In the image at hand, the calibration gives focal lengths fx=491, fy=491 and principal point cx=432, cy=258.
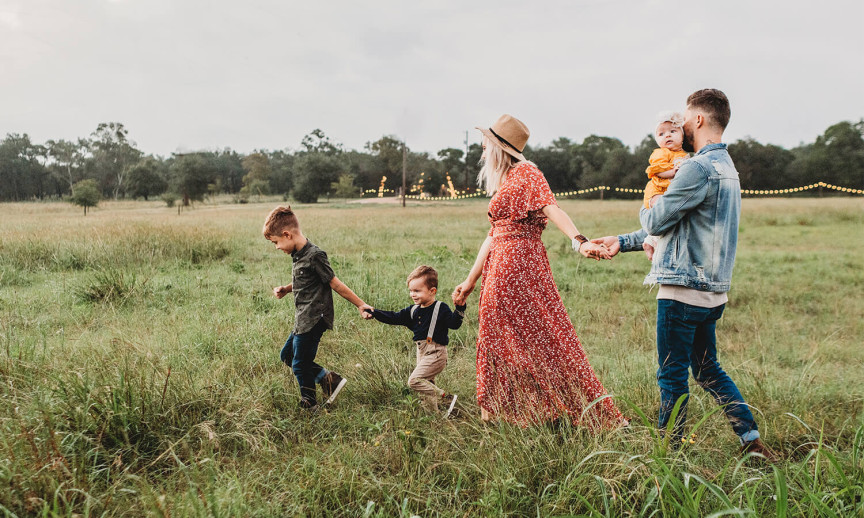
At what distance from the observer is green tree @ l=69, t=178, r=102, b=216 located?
57.0 ft

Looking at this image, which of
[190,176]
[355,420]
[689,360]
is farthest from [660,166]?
[190,176]

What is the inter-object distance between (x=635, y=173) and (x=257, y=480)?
66.2m

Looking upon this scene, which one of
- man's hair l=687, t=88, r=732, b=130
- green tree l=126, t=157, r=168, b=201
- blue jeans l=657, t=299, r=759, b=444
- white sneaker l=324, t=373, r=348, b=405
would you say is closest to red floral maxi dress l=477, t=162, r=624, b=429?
blue jeans l=657, t=299, r=759, b=444

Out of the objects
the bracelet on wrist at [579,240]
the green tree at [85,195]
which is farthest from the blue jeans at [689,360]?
the green tree at [85,195]

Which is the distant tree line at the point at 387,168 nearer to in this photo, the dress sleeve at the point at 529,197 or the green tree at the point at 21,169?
the green tree at the point at 21,169

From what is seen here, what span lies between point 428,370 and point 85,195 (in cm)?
1909

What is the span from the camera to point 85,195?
1767 centimetres

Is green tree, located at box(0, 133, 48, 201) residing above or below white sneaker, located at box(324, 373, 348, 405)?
above

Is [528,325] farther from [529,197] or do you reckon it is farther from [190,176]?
[190,176]

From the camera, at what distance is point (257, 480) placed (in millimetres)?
2521

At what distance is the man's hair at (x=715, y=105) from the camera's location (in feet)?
9.20

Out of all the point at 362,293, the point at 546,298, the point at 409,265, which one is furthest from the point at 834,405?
the point at 409,265

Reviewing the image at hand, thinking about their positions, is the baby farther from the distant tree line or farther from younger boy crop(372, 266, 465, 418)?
the distant tree line

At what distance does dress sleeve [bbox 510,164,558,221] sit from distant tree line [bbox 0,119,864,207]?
2860cm
